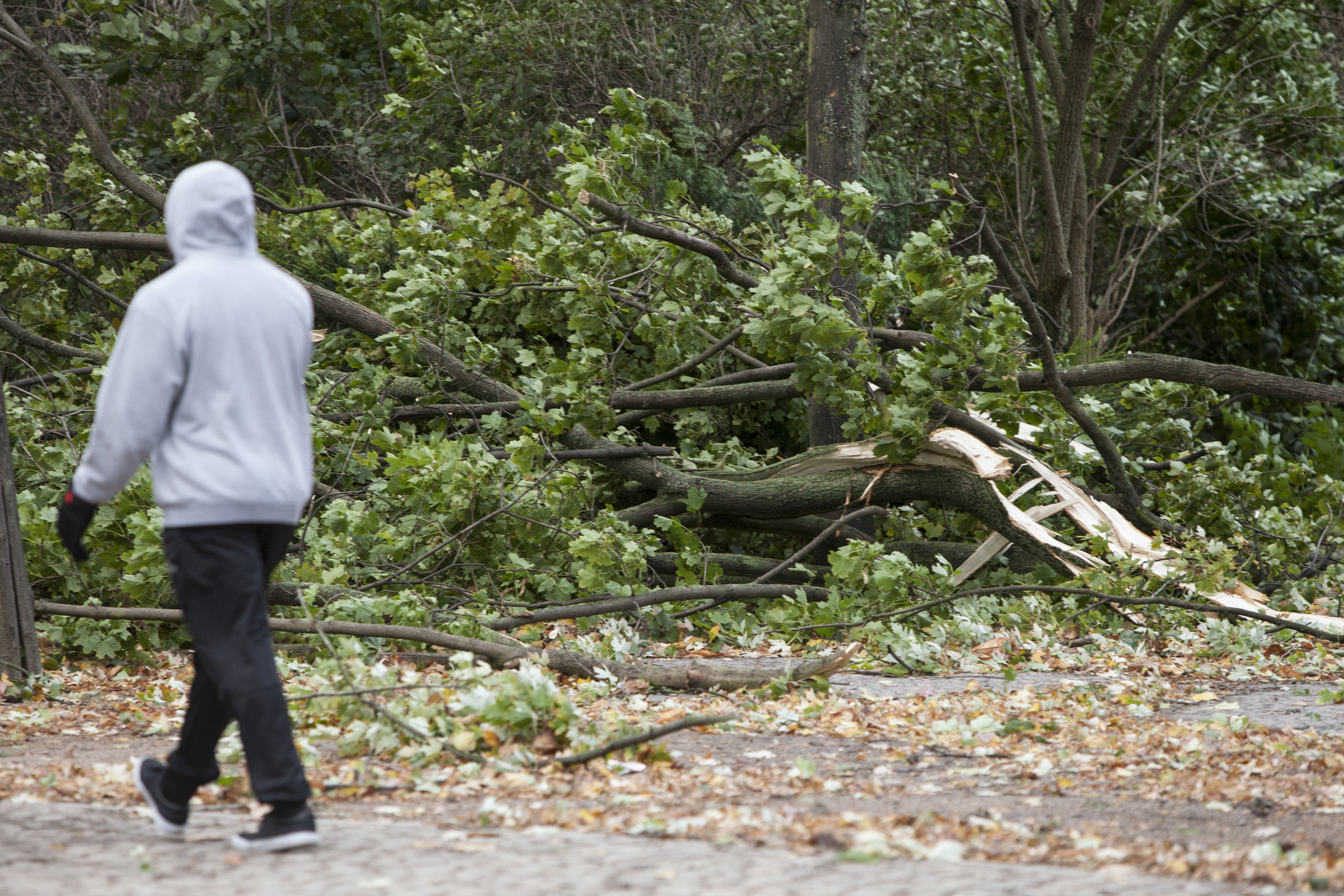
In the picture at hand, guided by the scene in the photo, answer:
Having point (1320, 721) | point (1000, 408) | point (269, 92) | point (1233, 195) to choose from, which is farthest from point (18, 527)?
point (1233, 195)

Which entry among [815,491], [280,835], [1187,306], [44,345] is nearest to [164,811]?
[280,835]

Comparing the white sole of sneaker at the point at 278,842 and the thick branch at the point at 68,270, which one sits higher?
the thick branch at the point at 68,270

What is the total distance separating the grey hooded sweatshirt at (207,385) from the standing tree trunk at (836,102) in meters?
4.78

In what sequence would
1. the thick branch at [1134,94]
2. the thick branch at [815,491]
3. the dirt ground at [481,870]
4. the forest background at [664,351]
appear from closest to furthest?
1. the dirt ground at [481,870]
2. the forest background at [664,351]
3. the thick branch at [815,491]
4. the thick branch at [1134,94]

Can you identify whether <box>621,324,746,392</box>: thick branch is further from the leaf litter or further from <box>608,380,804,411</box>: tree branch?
the leaf litter

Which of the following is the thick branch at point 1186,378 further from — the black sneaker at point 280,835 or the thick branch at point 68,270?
the thick branch at point 68,270

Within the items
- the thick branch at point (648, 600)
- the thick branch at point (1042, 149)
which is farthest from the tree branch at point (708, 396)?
the thick branch at point (1042, 149)

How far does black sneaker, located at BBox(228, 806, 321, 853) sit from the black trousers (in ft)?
0.14

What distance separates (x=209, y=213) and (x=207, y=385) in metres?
0.38

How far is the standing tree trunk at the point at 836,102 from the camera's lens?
7129 millimetres

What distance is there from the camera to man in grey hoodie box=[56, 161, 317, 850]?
8.46 ft

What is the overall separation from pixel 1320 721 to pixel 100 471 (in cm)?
403

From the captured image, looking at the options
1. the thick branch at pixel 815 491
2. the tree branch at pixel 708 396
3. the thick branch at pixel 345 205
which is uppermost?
the thick branch at pixel 345 205

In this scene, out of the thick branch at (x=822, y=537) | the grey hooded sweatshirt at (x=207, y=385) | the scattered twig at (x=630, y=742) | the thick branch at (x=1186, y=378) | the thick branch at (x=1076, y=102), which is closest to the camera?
the grey hooded sweatshirt at (x=207, y=385)
